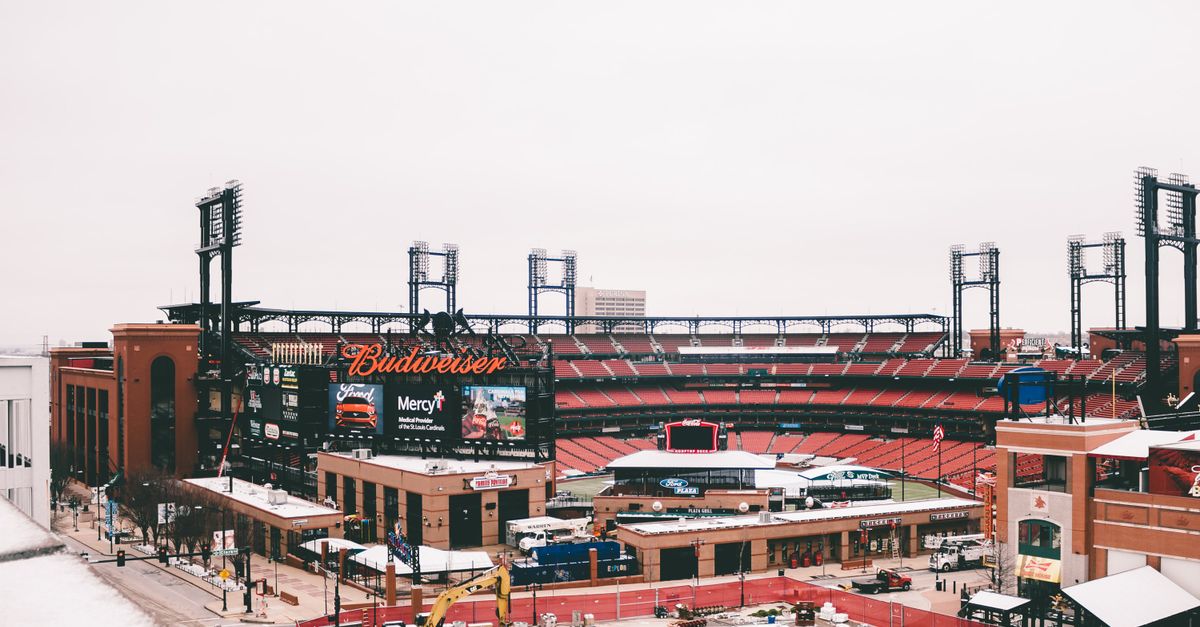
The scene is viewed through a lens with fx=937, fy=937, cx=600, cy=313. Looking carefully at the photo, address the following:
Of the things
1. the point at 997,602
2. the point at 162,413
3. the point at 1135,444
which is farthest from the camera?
the point at 162,413

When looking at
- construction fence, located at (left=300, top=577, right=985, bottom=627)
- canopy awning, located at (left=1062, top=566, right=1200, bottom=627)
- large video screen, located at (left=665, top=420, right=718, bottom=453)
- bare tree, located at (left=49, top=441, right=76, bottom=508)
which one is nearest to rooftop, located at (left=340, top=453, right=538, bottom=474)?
large video screen, located at (left=665, top=420, right=718, bottom=453)

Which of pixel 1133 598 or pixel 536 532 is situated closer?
pixel 1133 598

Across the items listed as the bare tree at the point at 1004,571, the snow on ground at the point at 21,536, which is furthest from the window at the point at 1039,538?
the snow on ground at the point at 21,536

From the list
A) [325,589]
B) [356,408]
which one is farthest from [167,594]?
[356,408]

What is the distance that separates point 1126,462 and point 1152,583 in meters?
14.5

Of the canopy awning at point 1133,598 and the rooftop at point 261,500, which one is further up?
the canopy awning at point 1133,598

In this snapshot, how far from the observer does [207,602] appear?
56219 mm

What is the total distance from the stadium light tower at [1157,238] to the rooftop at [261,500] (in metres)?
82.9

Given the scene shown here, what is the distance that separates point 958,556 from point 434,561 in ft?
119

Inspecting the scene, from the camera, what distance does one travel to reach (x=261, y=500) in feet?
250

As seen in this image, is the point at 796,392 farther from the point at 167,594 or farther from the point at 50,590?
the point at 50,590

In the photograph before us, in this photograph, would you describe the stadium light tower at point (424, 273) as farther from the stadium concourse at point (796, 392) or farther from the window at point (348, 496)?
the window at point (348, 496)

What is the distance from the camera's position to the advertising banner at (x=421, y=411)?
80062mm

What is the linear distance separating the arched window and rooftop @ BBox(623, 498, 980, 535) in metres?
58.9
